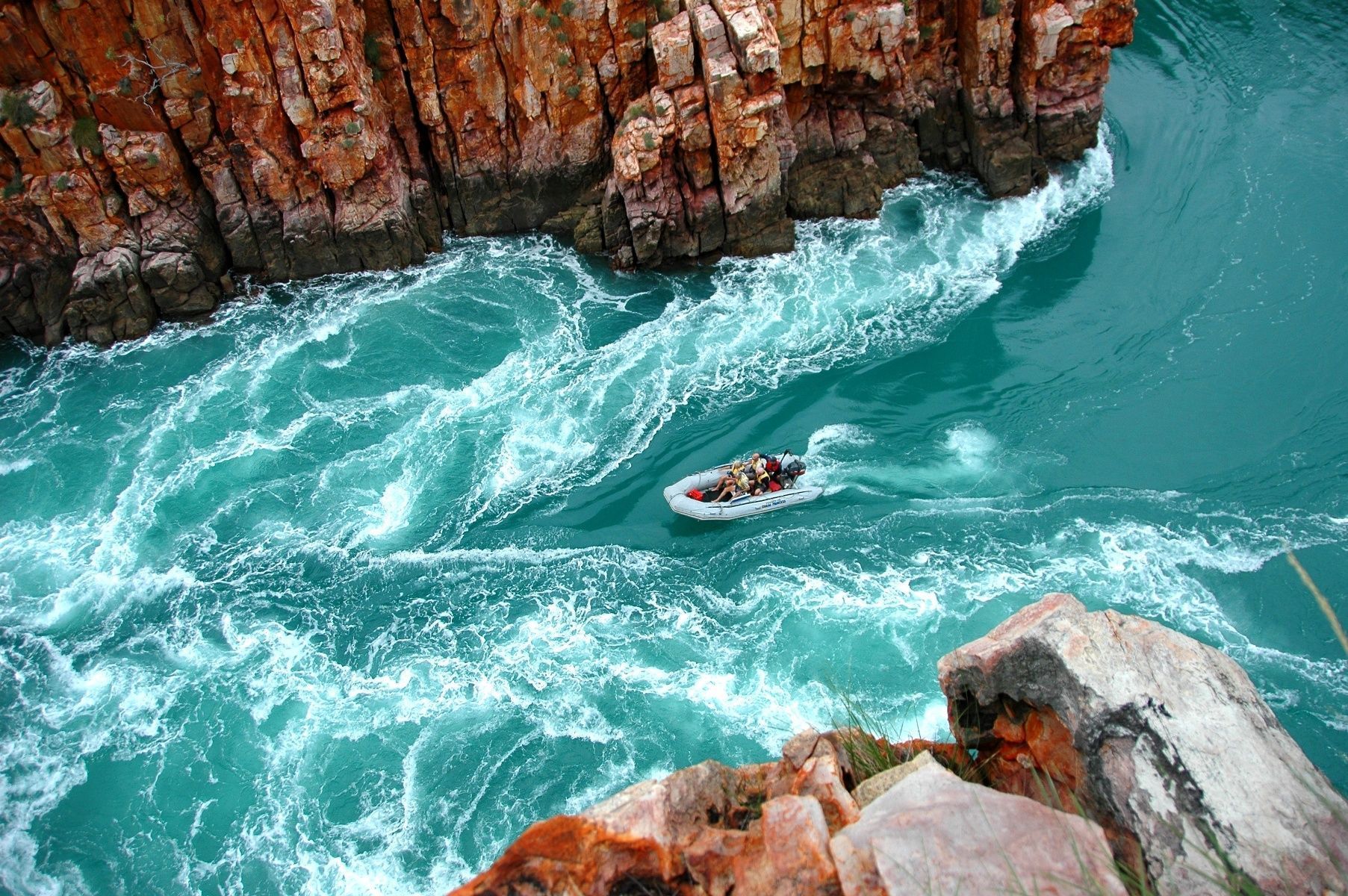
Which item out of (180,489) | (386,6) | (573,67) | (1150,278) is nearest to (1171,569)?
(1150,278)

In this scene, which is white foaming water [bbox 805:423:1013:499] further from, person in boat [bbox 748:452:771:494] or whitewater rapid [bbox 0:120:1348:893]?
person in boat [bbox 748:452:771:494]

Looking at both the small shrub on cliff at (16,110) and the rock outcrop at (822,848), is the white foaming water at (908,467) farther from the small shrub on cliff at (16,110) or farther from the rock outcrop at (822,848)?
the small shrub on cliff at (16,110)

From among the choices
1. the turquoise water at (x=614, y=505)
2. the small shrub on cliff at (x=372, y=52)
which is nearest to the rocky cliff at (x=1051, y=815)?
the turquoise water at (x=614, y=505)

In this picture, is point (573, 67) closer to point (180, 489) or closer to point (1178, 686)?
point (180, 489)

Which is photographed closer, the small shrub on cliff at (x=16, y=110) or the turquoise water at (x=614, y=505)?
the turquoise water at (x=614, y=505)

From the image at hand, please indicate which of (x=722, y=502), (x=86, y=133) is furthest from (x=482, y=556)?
(x=86, y=133)

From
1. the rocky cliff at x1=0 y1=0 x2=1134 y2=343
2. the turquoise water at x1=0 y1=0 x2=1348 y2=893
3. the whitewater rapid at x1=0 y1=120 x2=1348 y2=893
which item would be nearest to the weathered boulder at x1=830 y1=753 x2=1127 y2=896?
the whitewater rapid at x1=0 y1=120 x2=1348 y2=893
